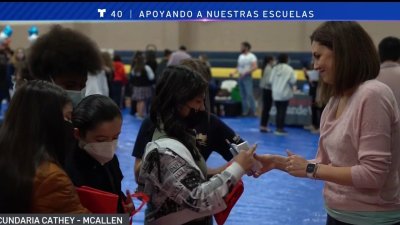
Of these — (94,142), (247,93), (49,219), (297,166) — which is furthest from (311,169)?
(247,93)

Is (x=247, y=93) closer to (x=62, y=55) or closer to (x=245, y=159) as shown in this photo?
(x=62, y=55)

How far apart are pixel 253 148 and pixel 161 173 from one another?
40 cm

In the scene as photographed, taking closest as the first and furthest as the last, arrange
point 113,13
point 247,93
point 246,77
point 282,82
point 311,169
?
1. point 311,169
2. point 113,13
3. point 282,82
4. point 246,77
5. point 247,93

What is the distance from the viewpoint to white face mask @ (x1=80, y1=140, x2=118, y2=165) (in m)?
2.14

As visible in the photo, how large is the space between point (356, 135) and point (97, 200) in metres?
0.94

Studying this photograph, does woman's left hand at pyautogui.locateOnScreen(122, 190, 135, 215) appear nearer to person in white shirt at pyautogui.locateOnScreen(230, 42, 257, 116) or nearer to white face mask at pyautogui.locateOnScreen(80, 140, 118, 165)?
white face mask at pyautogui.locateOnScreen(80, 140, 118, 165)

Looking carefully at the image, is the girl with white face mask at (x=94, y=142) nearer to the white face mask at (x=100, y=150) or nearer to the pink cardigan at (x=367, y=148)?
the white face mask at (x=100, y=150)

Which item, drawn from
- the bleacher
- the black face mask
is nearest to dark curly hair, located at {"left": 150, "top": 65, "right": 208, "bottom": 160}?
the black face mask

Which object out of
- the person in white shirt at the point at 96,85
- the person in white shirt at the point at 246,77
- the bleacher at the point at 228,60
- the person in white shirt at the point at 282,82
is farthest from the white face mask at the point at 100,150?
the bleacher at the point at 228,60

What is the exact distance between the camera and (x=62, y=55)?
2826 mm

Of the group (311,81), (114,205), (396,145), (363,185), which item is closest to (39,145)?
(114,205)

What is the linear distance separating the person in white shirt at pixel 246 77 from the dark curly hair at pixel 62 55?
32.8 feet

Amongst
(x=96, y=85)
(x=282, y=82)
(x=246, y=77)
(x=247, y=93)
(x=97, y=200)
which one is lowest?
(x=247, y=93)

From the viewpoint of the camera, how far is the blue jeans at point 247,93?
1298cm
